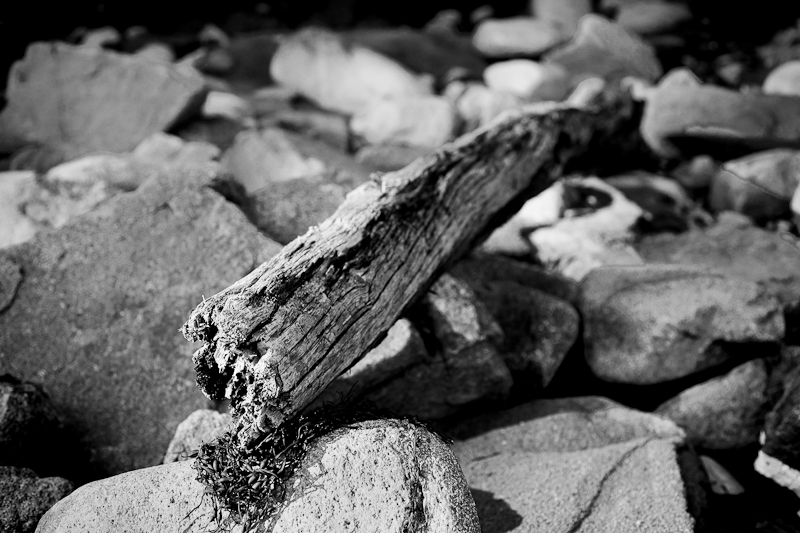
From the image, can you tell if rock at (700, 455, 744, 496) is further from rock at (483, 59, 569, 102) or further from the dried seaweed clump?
rock at (483, 59, 569, 102)

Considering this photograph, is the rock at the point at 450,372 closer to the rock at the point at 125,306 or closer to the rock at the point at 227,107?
the rock at the point at 125,306

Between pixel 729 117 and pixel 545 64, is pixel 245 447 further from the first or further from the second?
pixel 545 64

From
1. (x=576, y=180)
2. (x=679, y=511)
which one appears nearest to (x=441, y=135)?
(x=576, y=180)

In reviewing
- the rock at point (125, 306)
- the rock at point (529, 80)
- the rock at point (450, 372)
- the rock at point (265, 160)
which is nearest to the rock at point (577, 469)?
the rock at point (450, 372)

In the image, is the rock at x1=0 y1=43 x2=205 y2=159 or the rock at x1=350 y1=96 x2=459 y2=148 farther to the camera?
the rock at x1=350 y1=96 x2=459 y2=148

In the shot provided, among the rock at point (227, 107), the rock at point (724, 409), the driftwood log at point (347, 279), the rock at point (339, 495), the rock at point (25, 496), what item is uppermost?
the driftwood log at point (347, 279)

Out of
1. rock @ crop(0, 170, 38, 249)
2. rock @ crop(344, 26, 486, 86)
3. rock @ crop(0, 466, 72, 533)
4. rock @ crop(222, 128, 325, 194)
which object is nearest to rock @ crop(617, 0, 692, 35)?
rock @ crop(344, 26, 486, 86)
